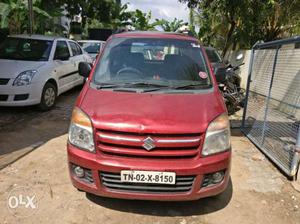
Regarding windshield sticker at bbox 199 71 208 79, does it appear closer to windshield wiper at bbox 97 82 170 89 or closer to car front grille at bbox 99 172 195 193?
windshield wiper at bbox 97 82 170 89

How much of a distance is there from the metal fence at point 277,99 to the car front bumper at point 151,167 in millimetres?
1846

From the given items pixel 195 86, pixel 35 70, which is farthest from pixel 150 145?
pixel 35 70

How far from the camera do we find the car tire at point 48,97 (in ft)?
23.5

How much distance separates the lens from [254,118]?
268 inches

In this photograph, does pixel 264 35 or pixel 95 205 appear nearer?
pixel 95 205

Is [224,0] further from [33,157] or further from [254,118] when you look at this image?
[33,157]

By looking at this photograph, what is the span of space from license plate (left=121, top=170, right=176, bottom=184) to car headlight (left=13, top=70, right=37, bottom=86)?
14.5 feet

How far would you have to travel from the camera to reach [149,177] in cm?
303

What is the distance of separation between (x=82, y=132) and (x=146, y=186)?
2.72 feet

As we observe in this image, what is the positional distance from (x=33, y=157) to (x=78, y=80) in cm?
489

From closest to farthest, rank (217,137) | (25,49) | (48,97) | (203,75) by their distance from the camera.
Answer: (217,137), (203,75), (48,97), (25,49)

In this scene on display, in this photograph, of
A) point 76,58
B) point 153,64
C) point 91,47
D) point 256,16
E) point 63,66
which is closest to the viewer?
point 153,64

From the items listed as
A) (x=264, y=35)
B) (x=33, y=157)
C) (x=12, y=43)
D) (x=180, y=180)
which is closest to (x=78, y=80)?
(x=12, y=43)

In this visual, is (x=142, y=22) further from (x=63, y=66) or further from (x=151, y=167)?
(x=151, y=167)
